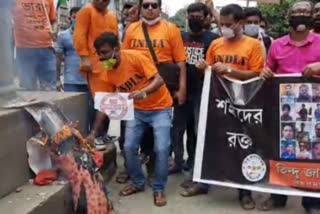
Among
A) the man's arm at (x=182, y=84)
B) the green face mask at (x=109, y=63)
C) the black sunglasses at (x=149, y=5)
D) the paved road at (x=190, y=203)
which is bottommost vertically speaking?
the paved road at (x=190, y=203)

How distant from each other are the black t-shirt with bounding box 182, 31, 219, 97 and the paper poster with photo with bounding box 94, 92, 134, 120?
0.98 m

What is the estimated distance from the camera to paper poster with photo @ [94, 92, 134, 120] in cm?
513

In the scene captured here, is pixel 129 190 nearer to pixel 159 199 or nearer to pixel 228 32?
pixel 159 199

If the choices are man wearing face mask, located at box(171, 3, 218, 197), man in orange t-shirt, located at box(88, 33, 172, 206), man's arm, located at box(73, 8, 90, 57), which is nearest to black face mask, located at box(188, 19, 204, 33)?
man wearing face mask, located at box(171, 3, 218, 197)

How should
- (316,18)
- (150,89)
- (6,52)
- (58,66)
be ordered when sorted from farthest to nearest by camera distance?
1. (58,66)
2. (316,18)
3. (150,89)
4. (6,52)

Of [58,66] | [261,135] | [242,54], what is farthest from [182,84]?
[58,66]

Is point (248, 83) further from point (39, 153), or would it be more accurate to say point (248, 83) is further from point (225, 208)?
point (39, 153)

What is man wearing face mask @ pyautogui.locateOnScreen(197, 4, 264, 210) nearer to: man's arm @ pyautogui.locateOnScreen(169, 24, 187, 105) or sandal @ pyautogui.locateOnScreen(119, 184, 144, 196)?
man's arm @ pyautogui.locateOnScreen(169, 24, 187, 105)

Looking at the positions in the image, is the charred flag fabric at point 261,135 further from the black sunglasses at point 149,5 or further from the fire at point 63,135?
the fire at point 63,135

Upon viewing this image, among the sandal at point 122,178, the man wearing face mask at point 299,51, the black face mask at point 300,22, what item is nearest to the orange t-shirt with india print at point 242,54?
the man wearing face mask at point 299,51

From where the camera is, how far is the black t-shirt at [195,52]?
19.0ft

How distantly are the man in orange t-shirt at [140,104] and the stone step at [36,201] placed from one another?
84cm

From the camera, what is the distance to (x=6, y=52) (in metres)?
4.82

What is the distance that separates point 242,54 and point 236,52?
6 centimetres
